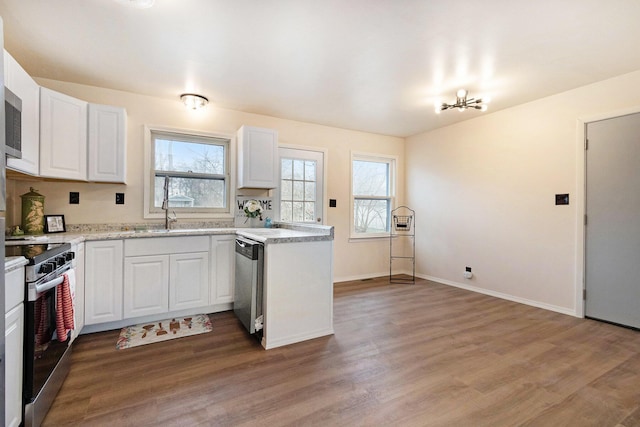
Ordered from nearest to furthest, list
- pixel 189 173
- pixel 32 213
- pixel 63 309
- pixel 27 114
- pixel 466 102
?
pixel 63 309
pixel 27 114
pixel 32 213
pixel 466 102
pixel 189 173

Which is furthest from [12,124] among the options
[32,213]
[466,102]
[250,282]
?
[466,102]

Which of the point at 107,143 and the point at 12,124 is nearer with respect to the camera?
the point at 12,124

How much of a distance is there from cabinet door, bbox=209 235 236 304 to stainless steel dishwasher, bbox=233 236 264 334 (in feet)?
0.92

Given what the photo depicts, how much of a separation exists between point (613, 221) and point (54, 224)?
5.57 m

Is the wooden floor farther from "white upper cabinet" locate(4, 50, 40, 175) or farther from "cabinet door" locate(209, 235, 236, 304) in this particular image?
"white upper cabinet" locate(4, 50, 40, 175)

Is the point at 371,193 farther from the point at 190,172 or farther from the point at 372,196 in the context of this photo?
the point at 190,172

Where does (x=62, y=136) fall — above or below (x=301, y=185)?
above

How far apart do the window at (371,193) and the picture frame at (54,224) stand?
3639 millimetres

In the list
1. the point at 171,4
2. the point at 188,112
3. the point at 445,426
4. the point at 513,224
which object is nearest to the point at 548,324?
the point at 513,224

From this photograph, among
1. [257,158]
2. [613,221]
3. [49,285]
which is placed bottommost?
[49,285]

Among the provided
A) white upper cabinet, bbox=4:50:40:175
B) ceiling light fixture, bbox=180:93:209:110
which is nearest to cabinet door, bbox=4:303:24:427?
white upper cabinet, bbox=4:50:40:175

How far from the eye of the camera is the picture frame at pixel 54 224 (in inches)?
112

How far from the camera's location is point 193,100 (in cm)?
338

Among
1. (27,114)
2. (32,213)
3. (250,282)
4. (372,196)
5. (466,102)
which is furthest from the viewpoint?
(372,196)
